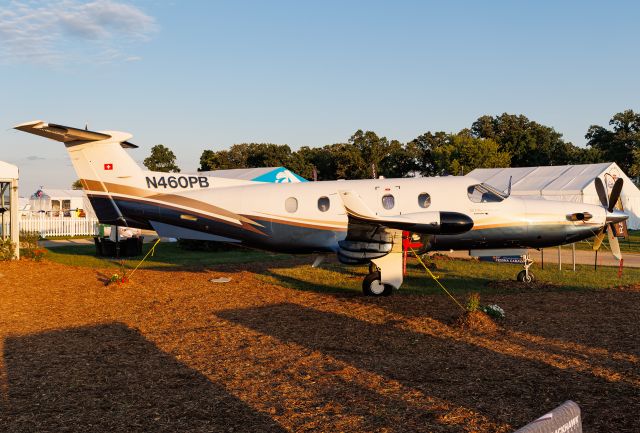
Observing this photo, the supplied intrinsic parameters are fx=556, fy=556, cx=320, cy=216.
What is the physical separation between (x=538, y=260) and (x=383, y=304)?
12.9 metres

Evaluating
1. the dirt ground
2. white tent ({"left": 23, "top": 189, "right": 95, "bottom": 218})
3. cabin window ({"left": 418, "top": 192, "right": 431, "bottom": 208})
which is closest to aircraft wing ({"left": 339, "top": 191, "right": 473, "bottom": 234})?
cabin window ({"left": 418, "top": 192, "right": 431, "bottom": 208})

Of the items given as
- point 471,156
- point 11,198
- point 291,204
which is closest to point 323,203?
point 291,204

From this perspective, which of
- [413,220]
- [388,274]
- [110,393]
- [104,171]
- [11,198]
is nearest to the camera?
[110,393]

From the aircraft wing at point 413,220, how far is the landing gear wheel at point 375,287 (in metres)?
2.14

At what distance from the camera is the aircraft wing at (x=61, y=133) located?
14.7 m

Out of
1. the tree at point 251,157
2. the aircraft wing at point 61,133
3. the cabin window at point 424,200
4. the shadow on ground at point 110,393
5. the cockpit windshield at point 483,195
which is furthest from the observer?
the tree at point 251,157

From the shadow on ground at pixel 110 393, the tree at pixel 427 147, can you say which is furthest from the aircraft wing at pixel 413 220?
the tree at pixel 427 147

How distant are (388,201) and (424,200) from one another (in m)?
1.03

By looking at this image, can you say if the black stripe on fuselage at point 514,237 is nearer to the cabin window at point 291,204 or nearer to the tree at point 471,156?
the cabin window at point 291,204

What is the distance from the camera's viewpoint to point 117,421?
260 inches

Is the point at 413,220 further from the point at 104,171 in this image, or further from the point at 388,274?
the point at 104,171

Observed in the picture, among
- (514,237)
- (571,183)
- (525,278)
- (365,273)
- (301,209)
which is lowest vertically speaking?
(365,273)

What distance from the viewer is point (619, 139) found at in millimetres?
77625

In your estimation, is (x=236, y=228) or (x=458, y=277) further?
(x=458, y=277)
